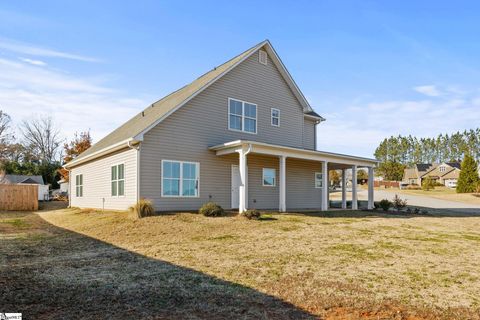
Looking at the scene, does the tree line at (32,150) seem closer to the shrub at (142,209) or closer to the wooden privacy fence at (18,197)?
the wooden privacy fence at (18,197)

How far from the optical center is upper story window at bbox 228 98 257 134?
18.3 meters

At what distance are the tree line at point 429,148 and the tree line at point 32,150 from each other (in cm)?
7383

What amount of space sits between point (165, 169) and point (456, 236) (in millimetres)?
11232

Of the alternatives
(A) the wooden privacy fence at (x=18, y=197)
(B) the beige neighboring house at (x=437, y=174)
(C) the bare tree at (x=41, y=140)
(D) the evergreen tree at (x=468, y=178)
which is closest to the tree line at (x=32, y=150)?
(C) the bare tree at (x=41, y=140)

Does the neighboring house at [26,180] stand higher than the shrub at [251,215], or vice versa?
the neighboring house at [26,180]

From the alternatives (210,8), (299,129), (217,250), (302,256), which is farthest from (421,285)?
(299,129)

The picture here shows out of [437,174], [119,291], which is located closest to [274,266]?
[119,291]

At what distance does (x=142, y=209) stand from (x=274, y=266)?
7687mm

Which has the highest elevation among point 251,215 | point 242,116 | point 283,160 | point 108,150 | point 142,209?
point 242,116

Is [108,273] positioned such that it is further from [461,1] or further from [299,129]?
[299,129]

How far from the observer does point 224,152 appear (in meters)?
16.6

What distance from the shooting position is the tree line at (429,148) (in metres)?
91.5

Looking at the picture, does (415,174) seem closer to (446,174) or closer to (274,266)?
(446,174)

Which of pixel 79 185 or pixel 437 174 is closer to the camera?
pixel 79 185
